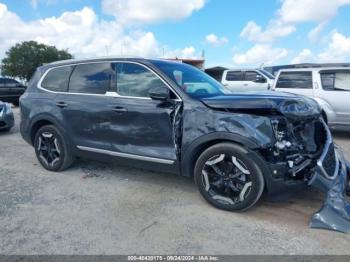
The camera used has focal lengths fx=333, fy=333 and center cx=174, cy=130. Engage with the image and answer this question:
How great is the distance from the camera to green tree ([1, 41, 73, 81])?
3922 cm

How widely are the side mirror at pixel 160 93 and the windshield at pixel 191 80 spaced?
23cm

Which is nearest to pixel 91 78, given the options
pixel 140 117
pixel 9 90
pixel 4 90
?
pixel 140 117

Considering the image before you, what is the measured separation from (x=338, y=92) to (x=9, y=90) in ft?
48.2

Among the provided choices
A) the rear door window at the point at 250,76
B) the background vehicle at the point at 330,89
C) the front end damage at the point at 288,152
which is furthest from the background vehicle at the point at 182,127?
the rear door window at the point at 250,76

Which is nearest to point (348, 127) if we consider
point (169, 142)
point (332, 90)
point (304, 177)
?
point (332, 90)

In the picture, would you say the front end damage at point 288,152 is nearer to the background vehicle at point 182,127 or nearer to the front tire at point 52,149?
the background vehicle at point 182,127

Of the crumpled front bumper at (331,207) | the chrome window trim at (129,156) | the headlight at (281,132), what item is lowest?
the crumpled front bumper at (331,207)

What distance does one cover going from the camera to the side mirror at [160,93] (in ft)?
12.9

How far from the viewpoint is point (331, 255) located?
2945 mm

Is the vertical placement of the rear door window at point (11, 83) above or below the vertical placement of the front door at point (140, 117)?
Result: above

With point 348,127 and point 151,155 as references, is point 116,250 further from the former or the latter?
point 348,127

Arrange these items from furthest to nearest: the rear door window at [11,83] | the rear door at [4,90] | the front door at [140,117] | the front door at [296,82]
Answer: the rear door window at [11,83]
the rear door at [4,90]
the front door at [296,82]
the front door at [140,117]

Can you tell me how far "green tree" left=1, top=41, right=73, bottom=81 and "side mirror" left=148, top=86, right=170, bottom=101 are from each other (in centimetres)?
3829

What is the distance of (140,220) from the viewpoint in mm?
3668
